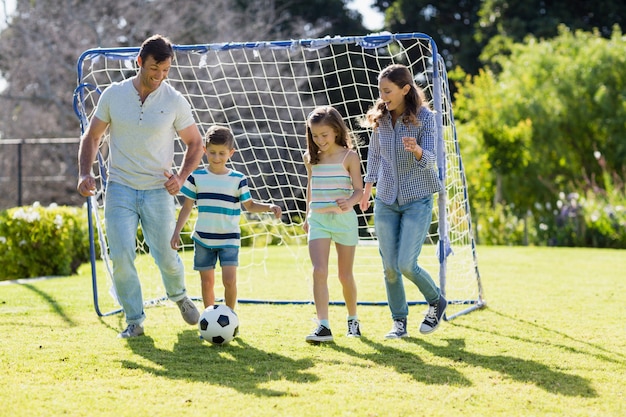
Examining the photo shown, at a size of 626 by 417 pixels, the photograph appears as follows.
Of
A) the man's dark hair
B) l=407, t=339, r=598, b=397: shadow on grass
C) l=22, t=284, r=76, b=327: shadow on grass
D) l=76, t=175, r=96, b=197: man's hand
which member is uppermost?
the man's dark hair

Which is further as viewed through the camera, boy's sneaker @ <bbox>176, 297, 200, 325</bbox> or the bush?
the bush

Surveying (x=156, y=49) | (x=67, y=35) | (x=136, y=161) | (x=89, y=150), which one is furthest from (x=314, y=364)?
(x=67, y=35)

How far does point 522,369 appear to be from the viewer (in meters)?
4.49

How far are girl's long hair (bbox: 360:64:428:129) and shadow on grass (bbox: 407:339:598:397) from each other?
132cm

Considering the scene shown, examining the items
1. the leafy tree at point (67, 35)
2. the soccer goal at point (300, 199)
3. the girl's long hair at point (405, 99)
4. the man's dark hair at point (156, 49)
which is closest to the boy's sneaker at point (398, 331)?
the soccer goal at point (300, 199)

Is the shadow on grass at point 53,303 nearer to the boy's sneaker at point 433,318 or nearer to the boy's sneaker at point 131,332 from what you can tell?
the boy's sneaker at point 131,332

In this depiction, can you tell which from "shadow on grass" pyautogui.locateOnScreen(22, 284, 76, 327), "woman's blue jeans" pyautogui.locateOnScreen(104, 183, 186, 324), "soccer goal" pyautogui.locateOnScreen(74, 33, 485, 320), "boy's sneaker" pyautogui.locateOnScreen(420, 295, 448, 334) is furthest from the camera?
"shadow on grass" pyautogui.locateOnScreen(22, 284, 76, 327)

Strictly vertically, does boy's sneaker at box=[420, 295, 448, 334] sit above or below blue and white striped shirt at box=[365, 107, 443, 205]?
below

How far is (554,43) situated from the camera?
19281mm

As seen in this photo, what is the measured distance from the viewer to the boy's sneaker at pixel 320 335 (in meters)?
5.18

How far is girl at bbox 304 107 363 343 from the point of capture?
525cm

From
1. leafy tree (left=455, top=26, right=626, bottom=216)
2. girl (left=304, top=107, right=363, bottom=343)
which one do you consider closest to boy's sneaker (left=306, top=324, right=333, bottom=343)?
girl (left=304, top=107, right=363, bottom=343)

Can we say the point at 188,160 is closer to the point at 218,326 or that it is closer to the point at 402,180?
the point at 218,326

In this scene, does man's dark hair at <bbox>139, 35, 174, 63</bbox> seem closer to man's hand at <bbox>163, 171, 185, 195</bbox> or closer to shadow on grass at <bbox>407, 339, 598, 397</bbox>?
man's hand at <bbox>163, 171, 185, 195</bbox>
